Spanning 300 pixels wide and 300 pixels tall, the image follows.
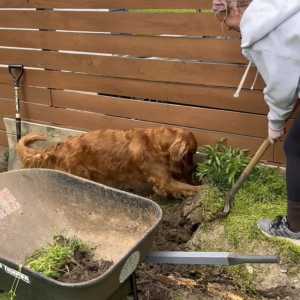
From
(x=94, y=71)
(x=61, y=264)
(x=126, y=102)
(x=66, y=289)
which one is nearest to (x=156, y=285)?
(x=61, y=264)

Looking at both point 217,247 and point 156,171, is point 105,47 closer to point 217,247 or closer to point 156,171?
point 156,171

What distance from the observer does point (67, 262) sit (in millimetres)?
2766

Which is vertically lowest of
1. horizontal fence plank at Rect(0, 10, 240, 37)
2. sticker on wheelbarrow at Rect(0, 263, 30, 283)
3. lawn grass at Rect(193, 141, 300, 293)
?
lawn grass at Rect(193, 141, 300, 293)

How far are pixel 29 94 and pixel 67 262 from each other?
323 centimetres

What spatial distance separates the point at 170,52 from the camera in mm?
4180

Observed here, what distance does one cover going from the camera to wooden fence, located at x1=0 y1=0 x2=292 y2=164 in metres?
3.96

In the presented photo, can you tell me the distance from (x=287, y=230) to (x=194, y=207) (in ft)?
2.98

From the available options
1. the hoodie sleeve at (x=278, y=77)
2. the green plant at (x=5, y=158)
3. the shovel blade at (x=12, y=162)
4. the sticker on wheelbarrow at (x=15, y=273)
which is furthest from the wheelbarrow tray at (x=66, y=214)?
the green plant at (x=5, y=158)

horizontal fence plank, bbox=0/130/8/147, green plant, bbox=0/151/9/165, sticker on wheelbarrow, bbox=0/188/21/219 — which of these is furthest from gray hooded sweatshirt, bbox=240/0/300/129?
horizontal fence plank, bbox=0/130/8/147

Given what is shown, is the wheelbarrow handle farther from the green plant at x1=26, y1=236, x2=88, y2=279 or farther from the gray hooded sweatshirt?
the gray hooded sweatshirt

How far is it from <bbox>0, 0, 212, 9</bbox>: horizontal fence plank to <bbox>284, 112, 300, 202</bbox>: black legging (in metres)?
1.59

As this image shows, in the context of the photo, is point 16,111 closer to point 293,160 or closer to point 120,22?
point 120,22

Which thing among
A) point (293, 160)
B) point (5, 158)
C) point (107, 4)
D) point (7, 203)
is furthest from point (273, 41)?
point (5, 158)

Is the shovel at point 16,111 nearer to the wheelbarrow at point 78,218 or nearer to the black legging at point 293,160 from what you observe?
the wheelbarrow at point 78,218
